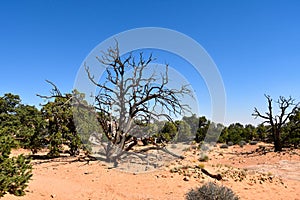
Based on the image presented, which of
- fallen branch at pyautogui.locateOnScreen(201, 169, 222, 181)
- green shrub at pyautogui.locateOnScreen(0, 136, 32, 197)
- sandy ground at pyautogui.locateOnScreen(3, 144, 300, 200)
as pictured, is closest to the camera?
green shrub at pyautogui.locateOnScreen(0, 136, 32, 197)

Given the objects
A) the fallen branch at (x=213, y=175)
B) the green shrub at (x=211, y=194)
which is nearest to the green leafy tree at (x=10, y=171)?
the green shrub at (x=211, y=194)

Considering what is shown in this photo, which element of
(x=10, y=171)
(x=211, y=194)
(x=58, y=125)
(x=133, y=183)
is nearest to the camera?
(x=10, y=171)

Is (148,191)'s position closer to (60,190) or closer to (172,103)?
(60,190)

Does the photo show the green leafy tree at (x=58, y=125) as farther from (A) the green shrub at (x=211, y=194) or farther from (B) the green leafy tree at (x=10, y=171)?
(A) the green shrub at (x=211, y=194)

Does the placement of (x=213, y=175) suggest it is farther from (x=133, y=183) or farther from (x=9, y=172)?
(x=9, y=172)

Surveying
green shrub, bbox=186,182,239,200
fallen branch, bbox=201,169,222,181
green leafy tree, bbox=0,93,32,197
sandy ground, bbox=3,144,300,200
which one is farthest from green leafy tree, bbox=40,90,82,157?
green shrub, bbox=186,182,239,200

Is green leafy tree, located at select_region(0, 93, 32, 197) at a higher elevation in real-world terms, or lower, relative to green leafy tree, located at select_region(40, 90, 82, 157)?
lower

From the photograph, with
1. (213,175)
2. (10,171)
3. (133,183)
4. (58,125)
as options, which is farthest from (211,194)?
(58,125)

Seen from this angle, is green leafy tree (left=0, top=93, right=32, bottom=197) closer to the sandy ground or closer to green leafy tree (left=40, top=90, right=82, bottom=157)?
the sandy ground

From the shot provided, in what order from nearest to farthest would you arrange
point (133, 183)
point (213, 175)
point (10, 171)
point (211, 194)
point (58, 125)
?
point (10, 171)
point (211, 194)
point (133, 183)
point (213, 175)
point (58, 125)

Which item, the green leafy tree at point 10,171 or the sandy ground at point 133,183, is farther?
the sandy ground at point 133,183

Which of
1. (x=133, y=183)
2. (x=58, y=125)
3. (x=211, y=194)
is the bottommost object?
(x=133, y=183)

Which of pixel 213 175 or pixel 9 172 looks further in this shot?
pixel 213 175

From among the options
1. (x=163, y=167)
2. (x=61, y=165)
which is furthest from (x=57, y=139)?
(x=163, y=167)
